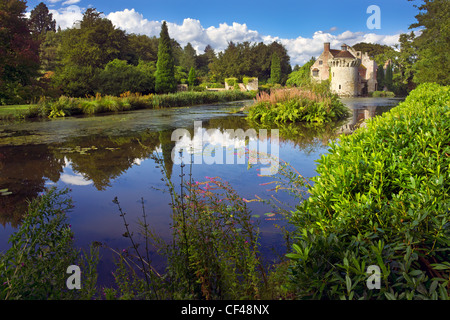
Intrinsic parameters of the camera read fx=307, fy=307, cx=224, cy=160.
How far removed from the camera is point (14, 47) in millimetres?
14281

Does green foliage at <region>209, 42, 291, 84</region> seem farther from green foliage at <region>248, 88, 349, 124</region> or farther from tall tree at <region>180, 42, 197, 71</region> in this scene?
green foliage at <region>248, 88, 349, 124</region>

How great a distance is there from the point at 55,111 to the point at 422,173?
52.2 ft

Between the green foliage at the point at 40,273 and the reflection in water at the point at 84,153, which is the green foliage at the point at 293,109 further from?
the green foliage at the point at 40,273

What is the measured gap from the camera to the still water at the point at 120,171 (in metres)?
3.04

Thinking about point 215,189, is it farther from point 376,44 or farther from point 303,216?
point 376,44

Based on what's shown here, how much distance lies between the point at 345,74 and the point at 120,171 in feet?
119

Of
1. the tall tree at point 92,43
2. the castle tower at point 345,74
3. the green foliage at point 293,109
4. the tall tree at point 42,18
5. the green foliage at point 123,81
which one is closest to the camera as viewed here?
the green foliage at point 293,109

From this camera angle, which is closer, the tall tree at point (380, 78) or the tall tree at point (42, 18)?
the tall tree at point (380, 78)

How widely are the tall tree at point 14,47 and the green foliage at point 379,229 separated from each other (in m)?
15.8

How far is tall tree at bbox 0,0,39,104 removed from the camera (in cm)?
1397

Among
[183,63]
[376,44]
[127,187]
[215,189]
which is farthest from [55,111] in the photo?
[376,44]

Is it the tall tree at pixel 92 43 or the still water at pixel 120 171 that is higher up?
the tall tree at pixel 92 43

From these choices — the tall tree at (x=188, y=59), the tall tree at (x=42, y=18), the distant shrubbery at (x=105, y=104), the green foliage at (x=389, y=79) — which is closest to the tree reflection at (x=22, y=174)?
the distant shrubbery at (x=105, y=104)

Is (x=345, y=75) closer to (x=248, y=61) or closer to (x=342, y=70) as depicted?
(x=342, y=70)
